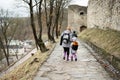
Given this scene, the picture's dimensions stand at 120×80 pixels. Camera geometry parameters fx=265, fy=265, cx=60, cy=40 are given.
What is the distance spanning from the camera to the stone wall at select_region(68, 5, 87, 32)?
46.0 m

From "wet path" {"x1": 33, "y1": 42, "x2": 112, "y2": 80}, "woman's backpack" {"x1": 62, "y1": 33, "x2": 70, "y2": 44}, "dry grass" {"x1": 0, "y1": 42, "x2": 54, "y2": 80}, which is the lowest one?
"dry grass" {"x1": 0, "y1": 42, "x2": 54, "y2": 80}

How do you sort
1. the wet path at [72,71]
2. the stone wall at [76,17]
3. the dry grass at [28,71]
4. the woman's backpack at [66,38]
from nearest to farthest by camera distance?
the wet path at [72,71]
the dry grass at [28,71]
the woman's backpack at [66,38]
the stone wall at [76,17]

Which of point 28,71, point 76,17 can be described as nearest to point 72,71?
point 28,71

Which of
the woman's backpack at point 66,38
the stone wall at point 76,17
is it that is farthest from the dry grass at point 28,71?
the stone wall at point 76,17

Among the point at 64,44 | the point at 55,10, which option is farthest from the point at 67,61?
the point at 55,10

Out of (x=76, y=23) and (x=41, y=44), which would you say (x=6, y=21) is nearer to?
(x=76, y=23)

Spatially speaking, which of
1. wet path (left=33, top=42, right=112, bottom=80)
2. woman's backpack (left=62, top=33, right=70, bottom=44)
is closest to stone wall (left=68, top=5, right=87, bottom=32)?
woman's backpack (left=62, top=33, right=70, bottom=44)

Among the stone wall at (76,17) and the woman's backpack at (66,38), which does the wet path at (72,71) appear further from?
the stone wall at (76,17)

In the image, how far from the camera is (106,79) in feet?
28.3

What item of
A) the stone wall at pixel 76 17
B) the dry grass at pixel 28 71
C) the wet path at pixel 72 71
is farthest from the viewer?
the stone wall at pixel 76 17

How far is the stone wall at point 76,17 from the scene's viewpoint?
4597 centimetres

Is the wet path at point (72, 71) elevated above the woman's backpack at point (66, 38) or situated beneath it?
situated beneath

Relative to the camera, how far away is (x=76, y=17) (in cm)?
4622

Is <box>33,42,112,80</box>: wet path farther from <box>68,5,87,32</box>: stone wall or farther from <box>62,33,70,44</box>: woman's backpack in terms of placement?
<box>68,5,87,32</box>: stone wall
